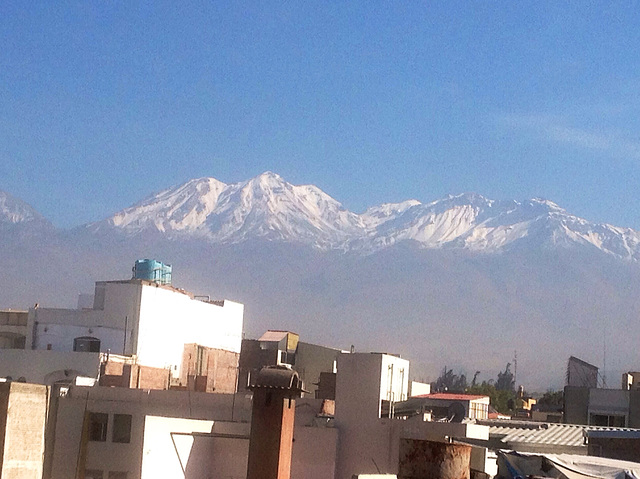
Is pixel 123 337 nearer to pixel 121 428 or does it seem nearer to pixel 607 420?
pixel 121 428

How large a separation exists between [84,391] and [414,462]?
963 inches

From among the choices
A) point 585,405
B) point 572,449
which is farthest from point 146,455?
point 585,405

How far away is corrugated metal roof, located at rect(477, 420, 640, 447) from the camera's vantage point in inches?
1496

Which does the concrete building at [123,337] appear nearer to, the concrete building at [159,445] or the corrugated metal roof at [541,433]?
the concrete building at [159,445]

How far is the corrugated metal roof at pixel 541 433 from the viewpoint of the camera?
1496 inches

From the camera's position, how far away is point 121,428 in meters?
38.0

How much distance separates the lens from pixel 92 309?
65.6 m

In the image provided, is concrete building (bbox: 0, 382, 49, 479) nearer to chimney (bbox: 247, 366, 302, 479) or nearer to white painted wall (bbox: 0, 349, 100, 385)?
chimney (bbox: 247, 366, 302, 479)

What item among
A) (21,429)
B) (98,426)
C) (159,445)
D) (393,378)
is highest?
(393,378)

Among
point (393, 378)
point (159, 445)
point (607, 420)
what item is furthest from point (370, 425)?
point (607, 420)

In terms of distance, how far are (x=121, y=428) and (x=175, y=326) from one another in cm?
3006

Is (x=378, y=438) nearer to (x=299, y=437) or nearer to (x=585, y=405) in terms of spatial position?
(x=299, y=437)

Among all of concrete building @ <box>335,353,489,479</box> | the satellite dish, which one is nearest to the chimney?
concrete building @ <box>335,353,489,479</box>

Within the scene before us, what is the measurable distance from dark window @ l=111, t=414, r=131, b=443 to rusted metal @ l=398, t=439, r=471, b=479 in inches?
695
